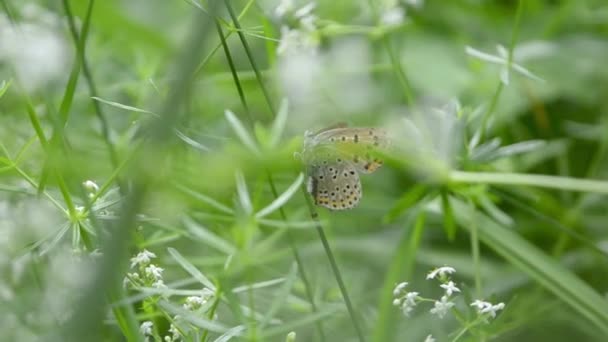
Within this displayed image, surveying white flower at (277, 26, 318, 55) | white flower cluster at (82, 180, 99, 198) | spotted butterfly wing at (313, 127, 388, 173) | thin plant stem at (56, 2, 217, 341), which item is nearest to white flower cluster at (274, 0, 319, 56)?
white flower at (277, 26, 318, 55)

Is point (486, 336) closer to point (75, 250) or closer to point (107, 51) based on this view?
point (75, 250)

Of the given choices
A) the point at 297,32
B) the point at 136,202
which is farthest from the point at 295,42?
the point at 136,202

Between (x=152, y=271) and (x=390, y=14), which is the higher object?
(x=390, y=14)

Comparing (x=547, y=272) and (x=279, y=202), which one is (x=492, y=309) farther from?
(x=547, y=272)

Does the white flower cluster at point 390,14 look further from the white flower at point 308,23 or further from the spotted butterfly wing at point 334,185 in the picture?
the spotted butterfly wing at point 334,185

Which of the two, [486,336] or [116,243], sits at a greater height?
[116,243]

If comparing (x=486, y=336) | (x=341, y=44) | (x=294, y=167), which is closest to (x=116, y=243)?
(x=486, y=336)

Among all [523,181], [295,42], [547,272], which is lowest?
[547,272]

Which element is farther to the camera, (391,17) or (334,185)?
(391,17)
